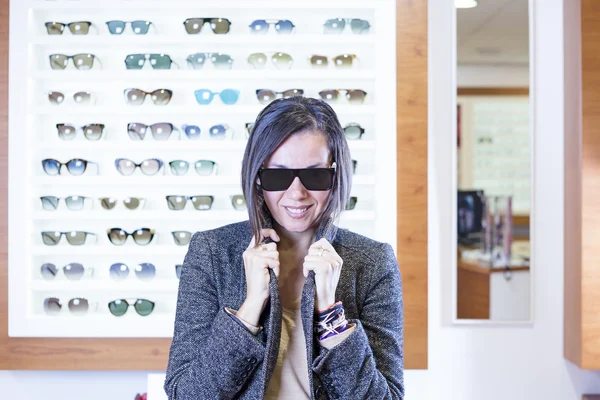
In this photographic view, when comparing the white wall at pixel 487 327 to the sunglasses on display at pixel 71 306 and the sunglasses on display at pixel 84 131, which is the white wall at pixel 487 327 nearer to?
the sunglasses on display at pixel 71 306

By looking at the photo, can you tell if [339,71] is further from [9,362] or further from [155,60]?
[9,362]

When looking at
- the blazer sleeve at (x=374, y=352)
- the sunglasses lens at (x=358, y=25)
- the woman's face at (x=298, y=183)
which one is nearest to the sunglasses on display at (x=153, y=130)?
the sunglasses lens at (x=358, y=25)

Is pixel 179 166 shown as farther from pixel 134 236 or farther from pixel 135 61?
pixel 135 61

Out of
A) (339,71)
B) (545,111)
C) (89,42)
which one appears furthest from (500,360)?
(89,42)

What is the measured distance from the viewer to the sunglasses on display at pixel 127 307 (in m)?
2.38

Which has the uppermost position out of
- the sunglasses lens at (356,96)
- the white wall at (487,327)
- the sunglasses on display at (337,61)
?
the sunglasses on display at (337,61)

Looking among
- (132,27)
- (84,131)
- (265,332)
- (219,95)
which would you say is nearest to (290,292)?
(265,332)

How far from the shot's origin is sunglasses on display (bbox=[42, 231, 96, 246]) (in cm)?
241

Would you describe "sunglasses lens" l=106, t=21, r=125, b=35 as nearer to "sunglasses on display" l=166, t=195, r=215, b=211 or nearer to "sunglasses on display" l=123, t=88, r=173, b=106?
"sunglasses on display" l=123, t=88, r=173, b=106

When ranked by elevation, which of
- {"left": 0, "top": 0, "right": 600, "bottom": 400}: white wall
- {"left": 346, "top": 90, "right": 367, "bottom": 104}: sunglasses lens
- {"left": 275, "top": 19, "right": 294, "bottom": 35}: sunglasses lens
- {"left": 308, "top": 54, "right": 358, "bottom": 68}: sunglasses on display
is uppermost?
{"left": 275, "top": 19, "right": 294, "bottom": 35}: sunglasses lens

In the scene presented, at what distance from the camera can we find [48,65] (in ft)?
8.23

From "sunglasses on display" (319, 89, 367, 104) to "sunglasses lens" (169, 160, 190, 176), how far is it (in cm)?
67

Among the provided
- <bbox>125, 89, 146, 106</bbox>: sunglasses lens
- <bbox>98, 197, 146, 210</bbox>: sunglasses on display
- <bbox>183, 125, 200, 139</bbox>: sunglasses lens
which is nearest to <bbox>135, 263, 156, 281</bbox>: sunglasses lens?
<bbox>98, 197, 146, 210</bbox>: sunglasses on display

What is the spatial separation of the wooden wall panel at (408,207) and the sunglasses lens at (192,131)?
79 cm
